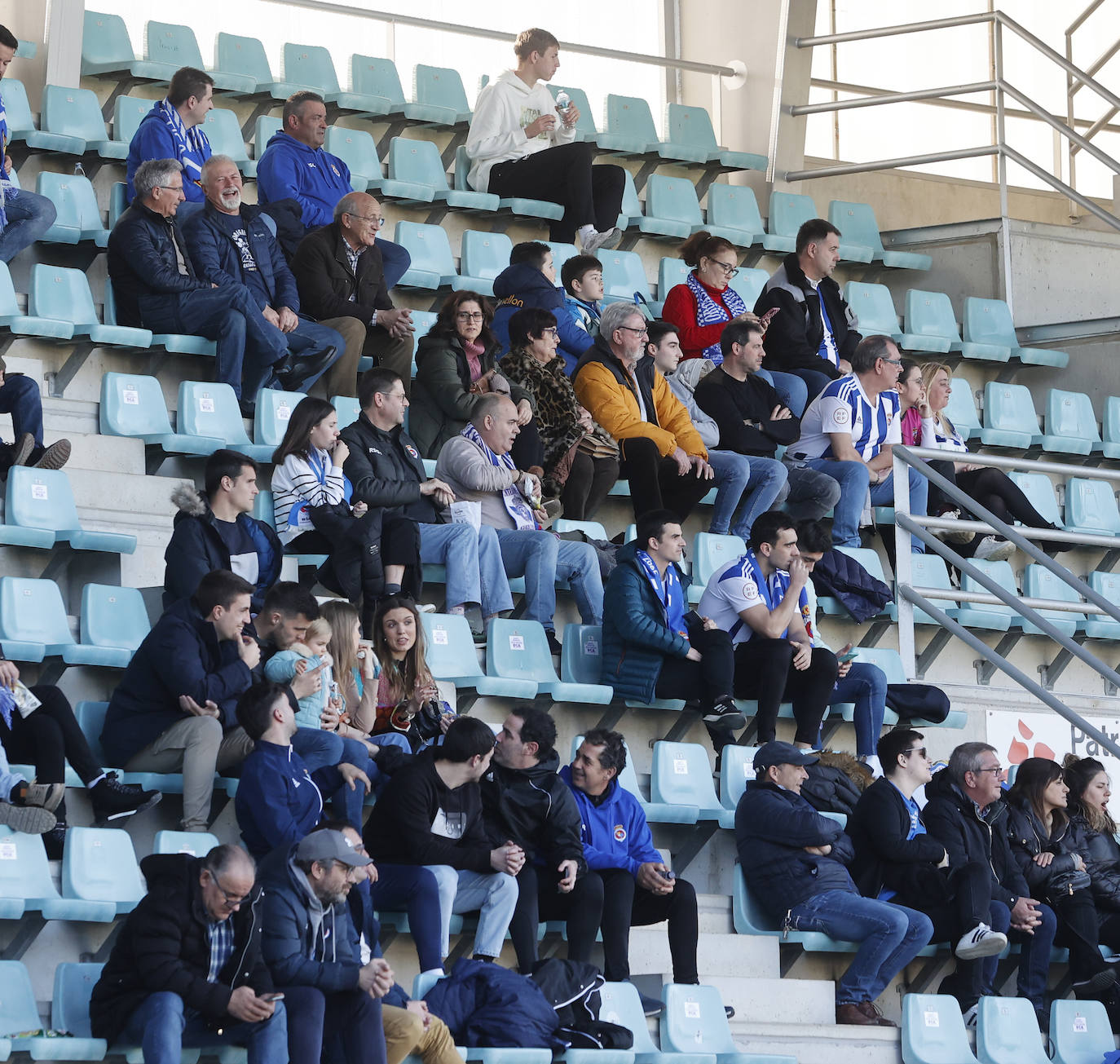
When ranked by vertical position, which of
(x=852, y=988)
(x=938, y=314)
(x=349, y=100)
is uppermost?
(x=349, y=100)

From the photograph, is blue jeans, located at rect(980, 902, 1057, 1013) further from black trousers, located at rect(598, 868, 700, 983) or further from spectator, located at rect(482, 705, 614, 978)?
spectator, located at rect(482, 705, 614, 978)

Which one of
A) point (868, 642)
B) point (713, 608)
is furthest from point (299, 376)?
point (868, 642)

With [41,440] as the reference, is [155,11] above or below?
above

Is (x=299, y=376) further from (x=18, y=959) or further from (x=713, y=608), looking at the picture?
(x=18, y=959)

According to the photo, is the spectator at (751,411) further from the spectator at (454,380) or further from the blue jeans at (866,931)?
the blue jeans at (866,931)

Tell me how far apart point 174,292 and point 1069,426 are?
430cm

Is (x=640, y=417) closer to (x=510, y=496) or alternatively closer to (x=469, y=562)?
(x=510, y=496)

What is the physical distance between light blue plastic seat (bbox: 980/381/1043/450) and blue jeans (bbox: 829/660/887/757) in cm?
240

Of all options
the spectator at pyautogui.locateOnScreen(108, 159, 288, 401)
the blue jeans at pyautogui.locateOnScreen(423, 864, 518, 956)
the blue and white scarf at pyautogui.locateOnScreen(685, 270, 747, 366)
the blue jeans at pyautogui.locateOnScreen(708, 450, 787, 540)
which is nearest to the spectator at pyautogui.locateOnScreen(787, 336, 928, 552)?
the blue jeans at pyautogui.locateOnScreen(708, 450, 787, 540)

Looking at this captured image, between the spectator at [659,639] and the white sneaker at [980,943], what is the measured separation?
0.97 m

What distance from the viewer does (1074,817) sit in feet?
23.6

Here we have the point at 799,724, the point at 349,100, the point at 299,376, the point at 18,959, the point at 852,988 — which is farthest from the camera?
the point at 349,100

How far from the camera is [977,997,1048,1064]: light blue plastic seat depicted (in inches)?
244

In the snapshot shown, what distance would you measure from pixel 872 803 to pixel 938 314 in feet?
12.6
